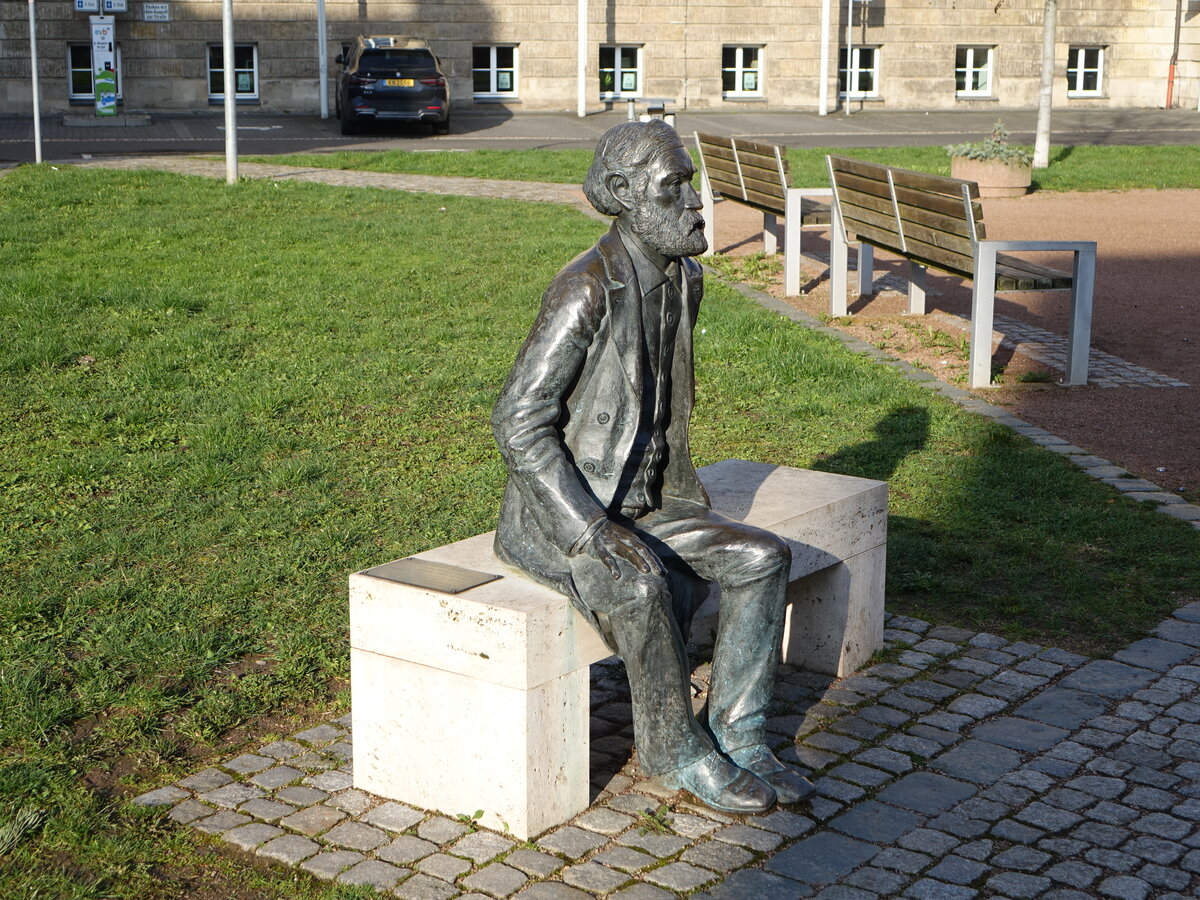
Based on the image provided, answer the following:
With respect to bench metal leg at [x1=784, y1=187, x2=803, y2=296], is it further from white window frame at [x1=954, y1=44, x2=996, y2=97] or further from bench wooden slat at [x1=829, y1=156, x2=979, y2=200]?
white window frame at [x1=954, y1=44, x2=996, y2=97]

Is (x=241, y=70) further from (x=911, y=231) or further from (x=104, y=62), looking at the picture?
(x=911, y=231)

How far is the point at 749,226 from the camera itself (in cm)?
1677

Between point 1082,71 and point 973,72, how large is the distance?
10.0 feet

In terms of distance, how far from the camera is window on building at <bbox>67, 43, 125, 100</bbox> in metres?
33.5

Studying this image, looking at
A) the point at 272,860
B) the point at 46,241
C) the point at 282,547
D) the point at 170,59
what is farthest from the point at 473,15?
the point at 272,860

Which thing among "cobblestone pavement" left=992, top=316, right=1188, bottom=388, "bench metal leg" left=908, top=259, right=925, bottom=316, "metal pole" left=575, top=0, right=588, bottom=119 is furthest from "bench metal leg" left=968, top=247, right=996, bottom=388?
"metal pole" left=575, top=0, right=588, bottom=119

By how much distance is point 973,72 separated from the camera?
1539 inches

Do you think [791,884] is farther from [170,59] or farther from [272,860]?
[170,59]

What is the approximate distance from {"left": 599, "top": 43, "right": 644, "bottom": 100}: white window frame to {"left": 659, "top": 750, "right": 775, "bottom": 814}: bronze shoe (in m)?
33.7

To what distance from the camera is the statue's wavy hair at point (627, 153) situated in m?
4.18

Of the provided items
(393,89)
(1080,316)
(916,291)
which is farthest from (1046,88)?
(1080,316)

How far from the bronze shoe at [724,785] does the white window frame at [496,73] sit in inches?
1318

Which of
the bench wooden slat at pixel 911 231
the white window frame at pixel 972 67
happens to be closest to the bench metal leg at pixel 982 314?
the bench wooden slat at pixel 911 231

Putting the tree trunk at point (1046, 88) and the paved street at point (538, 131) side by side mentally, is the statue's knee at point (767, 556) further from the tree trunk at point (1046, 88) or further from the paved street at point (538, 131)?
the paved street at point (538, 131)
